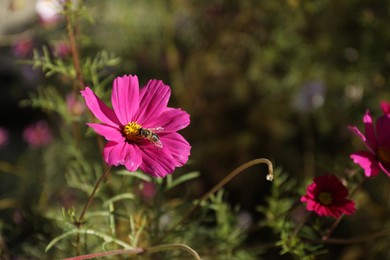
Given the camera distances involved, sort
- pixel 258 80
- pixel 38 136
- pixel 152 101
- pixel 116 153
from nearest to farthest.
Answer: pixel 116 153 < pixel 152 101 < pixel 38 136 < pixel 258 80

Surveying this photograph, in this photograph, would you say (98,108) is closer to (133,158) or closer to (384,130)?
(133,158)

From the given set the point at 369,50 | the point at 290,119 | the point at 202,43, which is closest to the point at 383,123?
the point at 369,50

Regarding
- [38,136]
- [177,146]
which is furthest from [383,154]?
[38,136]

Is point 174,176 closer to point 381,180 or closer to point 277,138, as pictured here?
point 277,138

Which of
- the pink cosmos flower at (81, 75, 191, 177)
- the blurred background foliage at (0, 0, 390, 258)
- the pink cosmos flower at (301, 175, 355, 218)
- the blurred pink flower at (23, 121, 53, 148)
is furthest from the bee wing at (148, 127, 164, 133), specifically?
the blurred pink flower at (23, 121, 53, 148)

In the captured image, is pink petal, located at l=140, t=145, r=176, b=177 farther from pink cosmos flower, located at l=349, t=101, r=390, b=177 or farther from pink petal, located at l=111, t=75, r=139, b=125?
pink cosmos flower, located at l=349, t=101, r=390, b=177
